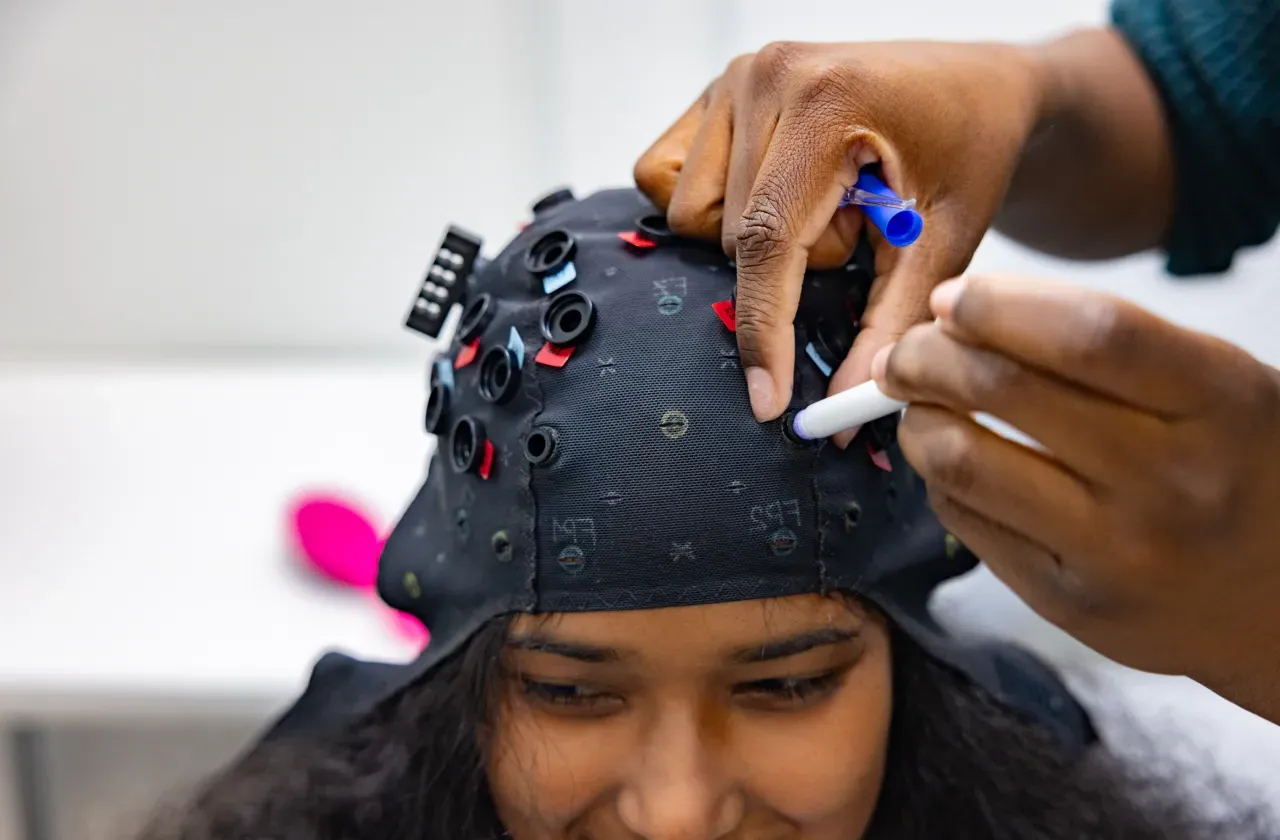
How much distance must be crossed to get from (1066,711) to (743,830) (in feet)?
1.15

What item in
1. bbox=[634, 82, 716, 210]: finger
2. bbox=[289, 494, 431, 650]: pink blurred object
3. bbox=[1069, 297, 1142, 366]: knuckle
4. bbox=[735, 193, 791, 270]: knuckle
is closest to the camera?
bbox=[1069, 297, 1142, 366]: knuckle

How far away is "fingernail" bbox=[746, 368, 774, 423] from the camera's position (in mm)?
632

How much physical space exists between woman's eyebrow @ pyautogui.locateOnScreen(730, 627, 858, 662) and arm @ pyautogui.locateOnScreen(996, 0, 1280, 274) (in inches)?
16.4

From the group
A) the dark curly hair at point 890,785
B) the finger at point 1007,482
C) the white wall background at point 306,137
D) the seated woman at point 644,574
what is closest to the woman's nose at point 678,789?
the seated woman at point 644,574

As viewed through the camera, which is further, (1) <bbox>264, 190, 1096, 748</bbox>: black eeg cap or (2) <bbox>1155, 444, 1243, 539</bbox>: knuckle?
(1) <bbox>264, 190, 1096, 748</bbox>: black eeg cap

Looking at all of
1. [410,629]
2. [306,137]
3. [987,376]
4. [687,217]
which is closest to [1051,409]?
[987,376]

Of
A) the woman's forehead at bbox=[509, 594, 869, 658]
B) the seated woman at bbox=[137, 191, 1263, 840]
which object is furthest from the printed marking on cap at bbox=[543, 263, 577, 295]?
the woman's forehead at bbox=[509, 594, 869, 658]

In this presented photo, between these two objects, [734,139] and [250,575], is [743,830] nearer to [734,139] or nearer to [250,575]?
[734,139]

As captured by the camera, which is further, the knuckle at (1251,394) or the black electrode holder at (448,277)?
the black electrode holder at (448,277)

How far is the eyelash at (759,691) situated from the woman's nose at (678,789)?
1.6 inches

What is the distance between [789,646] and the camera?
2.15 feet

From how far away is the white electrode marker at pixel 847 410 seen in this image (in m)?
0.50

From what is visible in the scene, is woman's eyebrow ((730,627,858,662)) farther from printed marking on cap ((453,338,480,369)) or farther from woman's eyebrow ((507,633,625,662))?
printed marking on cap ((453,338,480,369))

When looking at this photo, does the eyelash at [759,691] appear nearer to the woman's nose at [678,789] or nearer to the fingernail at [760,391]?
the woman's nose at [678,789]
